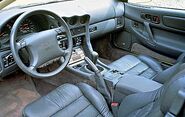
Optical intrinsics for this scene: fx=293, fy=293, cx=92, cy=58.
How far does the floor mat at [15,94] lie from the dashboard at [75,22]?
447mm

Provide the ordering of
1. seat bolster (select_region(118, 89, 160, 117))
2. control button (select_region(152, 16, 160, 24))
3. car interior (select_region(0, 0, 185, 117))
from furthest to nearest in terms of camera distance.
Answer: control button (select_region(152, 16, 160, 24)) < car interior (select_region(0, 0, 185, 117)) < seat bolster (select_region(118, 89, 160, 117))

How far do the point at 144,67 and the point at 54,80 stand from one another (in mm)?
764

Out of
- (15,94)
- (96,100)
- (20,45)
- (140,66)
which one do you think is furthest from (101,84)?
(15,94)

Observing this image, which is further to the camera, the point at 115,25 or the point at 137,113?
the point at 115,25

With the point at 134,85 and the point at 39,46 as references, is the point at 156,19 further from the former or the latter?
the point at 39,46

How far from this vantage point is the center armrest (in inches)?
66.5

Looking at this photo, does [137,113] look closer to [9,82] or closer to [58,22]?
[58,22]

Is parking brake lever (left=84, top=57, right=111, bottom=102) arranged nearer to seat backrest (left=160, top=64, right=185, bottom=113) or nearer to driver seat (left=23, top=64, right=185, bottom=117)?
driver seat (left=23, top=64, right=185, bottom=117)

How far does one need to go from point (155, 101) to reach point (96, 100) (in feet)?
1.65

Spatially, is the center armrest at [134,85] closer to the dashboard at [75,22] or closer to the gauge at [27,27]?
the dashboard at [75,22]

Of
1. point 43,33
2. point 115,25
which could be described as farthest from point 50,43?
point 115,25

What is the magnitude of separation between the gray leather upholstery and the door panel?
1.02 meters

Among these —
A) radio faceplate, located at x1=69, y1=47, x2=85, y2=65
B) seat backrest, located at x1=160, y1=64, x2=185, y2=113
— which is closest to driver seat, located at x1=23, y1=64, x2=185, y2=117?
seat backrest, located at x1=160, y1=64, x2=185, y2=113

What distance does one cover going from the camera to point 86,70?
2.25 m
